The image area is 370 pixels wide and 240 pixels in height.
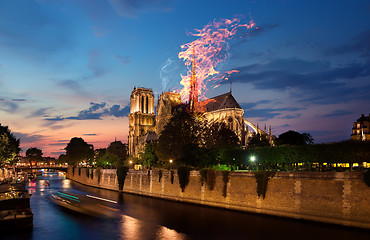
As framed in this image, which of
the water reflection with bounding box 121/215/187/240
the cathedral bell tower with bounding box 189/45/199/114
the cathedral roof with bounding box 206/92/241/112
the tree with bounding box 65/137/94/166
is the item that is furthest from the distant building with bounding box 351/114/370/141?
the tree with bounding box 65/137/94/166

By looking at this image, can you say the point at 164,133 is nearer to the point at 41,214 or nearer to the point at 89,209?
the point at 89,209

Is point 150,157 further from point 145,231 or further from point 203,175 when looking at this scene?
point 145,231

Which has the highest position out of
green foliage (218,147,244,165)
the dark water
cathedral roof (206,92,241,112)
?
cathedral roof (206,92,241,112)

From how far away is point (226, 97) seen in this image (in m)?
103

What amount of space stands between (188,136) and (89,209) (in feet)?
69.8

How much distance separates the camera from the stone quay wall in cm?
2550

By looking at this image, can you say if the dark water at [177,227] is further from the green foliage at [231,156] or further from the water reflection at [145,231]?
the green foliage at [231,156]

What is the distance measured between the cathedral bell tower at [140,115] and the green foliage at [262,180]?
111 metres

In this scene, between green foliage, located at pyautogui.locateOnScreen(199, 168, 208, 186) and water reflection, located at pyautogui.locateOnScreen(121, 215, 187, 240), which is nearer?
water reflection, located at pyautogui.locateOnScreen(121, 215, 187, 240)

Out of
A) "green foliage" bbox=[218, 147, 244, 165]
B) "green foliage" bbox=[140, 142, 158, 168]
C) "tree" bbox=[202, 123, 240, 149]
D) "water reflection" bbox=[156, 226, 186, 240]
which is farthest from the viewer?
"green foliage" bbox=[140, 142, 158, 168]

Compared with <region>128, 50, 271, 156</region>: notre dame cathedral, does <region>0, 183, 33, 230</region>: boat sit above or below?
below

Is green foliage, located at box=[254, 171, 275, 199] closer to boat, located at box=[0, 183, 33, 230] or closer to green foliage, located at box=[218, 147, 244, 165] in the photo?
green foliage, located at box=[218, 147, 244, 165]

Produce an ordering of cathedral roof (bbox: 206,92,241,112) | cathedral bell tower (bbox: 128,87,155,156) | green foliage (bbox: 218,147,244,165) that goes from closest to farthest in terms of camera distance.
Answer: green foliage (bbox: 218,147,244,165) → cathedral roof (bbox: 206,92,241,112) → cathedral bell tower (bbox: 128,87,155,156)

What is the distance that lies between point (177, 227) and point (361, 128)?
8634cm
